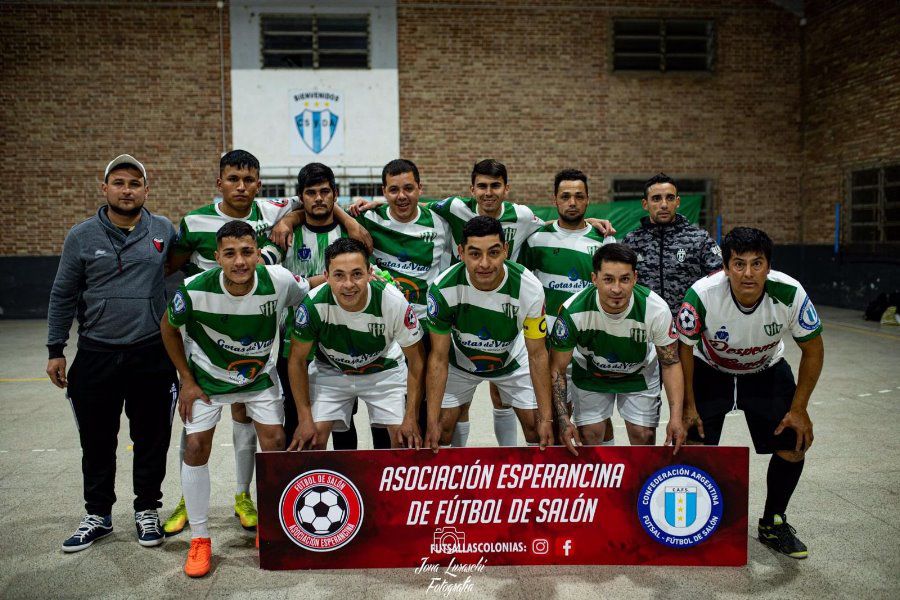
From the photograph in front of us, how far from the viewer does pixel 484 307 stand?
3707 millimetres

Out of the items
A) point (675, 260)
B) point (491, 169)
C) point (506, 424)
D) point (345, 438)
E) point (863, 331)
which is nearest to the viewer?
point (345, 438)

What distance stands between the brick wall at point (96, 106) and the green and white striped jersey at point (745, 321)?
12.0m

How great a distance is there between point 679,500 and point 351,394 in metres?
1.78

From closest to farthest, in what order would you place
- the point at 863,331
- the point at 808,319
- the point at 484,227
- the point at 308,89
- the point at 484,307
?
the point at 808,319 → the point at 484,227 → the point at 484,307 → the point at 863,331 → the point at 308,89

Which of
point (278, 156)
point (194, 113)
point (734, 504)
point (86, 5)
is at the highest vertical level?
point (86, 5)

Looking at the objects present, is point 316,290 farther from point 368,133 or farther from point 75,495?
point 368,133

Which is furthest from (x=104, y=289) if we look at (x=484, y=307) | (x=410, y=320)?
(x=484, y=307)

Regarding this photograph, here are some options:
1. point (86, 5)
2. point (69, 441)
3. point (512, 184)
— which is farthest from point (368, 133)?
point (69, 441)

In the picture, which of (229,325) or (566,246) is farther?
(566,246)

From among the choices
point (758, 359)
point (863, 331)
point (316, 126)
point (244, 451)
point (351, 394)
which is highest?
point (316, 126)

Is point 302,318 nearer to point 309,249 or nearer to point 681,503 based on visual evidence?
point 309,249

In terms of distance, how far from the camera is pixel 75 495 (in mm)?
4305

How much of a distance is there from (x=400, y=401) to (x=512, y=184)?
1076 centimetres

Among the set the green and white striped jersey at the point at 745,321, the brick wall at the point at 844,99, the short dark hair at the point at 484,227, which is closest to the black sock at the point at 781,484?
the green and white striped jersey at the point at 745,321
